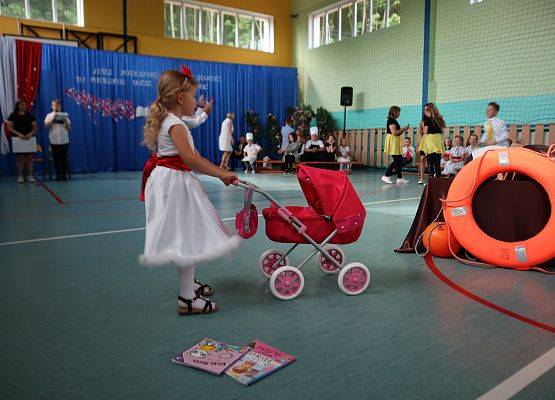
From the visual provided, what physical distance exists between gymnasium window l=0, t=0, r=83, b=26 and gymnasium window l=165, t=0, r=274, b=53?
8.61 feet

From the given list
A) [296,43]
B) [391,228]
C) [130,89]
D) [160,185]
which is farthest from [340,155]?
[160,185]

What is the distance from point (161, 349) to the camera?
1.88 meters

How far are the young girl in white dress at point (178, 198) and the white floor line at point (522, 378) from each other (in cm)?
128

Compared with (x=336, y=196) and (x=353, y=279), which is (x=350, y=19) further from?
(x=353, y=279)

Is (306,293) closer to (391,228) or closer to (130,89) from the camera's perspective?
(391,228)

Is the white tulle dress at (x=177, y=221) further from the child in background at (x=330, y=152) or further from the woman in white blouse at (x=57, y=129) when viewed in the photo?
the child in background at (x=330, y=152)

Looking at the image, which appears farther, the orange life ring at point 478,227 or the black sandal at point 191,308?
the orange life ring at point 478,227

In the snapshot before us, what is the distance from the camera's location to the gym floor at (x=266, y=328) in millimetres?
1597

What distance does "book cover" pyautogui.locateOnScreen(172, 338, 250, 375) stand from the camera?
170cm

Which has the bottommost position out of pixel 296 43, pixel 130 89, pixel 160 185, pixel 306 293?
pixel 306 293

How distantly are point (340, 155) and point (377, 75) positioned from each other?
261 centimetres

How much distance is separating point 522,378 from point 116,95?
13180 mm

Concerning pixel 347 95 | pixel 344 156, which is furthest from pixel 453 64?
pixel 344 156

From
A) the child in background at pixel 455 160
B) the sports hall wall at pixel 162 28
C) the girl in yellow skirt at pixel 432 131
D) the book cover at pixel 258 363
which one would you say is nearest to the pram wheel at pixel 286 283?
the book cover at pixel 258 363
